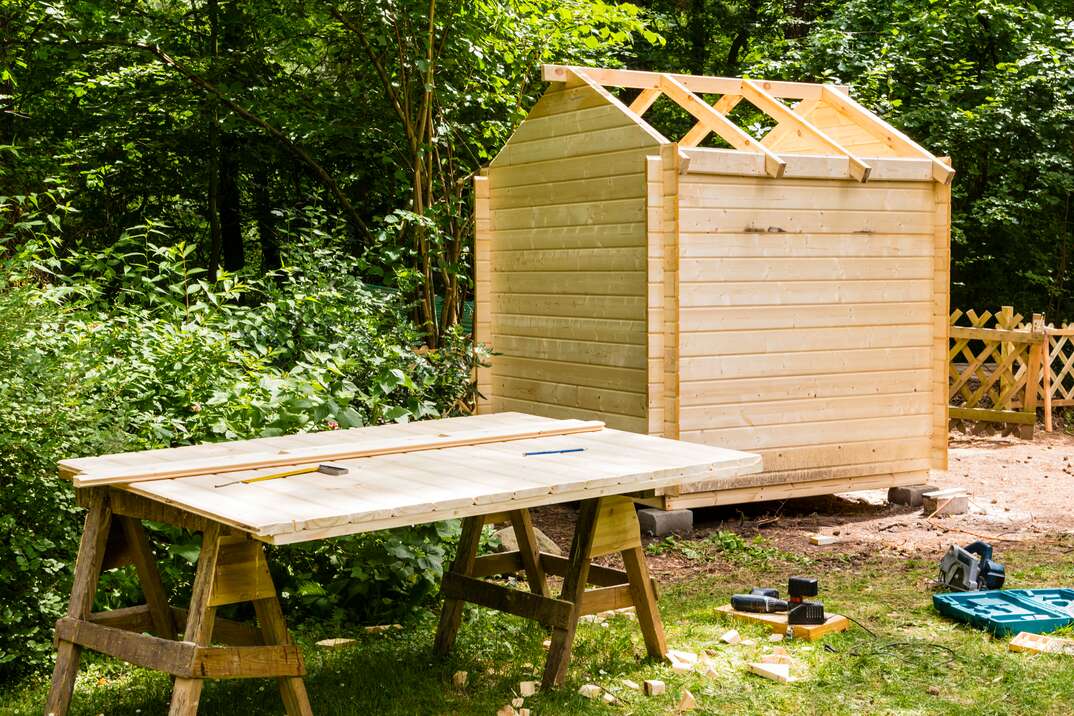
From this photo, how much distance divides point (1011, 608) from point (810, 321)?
2.98m

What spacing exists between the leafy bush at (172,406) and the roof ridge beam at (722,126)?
287 centimetres

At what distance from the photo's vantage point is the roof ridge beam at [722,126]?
7852 millimetres

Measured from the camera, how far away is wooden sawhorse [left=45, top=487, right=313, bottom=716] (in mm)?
3504

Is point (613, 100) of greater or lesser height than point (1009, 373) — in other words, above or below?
above

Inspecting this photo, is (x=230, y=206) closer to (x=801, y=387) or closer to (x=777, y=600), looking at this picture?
(x=801, y=387)

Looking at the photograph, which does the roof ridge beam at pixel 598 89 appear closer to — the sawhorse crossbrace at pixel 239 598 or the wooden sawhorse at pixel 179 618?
the sawhorse crossbrace at pixel 239 598

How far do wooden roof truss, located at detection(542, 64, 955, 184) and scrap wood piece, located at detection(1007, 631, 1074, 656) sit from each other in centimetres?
373

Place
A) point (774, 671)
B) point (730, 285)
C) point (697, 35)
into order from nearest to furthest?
1. point (774, 671)
2. point (730, 285)
3. point (697, 35)

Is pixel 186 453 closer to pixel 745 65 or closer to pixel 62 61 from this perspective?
pixel 62 61

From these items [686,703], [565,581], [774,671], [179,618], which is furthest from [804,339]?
[179,618]

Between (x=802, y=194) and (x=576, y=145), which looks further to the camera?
(x=576, y=145)

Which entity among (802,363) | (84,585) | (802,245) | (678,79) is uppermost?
(678,79)

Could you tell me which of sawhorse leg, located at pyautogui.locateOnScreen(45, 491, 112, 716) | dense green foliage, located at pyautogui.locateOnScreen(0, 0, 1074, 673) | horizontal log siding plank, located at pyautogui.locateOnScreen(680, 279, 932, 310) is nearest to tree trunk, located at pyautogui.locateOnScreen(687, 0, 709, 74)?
dense green foliage, located at pyautogui.locateOnScreen(0, 0, 1074, 673)

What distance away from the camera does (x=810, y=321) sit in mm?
8195
